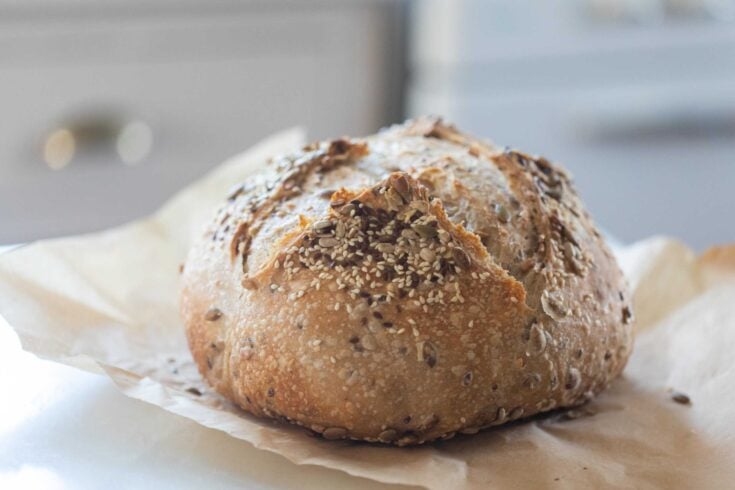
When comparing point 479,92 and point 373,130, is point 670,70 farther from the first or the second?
point 373,130

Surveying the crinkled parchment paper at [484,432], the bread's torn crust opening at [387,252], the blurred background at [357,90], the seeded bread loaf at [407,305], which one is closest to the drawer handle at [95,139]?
the blurred background at [357,90]

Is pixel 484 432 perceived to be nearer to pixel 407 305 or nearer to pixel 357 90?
pixel 407 305

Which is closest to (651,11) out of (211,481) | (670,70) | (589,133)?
(670,70)

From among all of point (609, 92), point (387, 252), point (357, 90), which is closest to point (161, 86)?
point (357, 90)

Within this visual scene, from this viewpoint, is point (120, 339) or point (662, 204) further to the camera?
point (662, 204)

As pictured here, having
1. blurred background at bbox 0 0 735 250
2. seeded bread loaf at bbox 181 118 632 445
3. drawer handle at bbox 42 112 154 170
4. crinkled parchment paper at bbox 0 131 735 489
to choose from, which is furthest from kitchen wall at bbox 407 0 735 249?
seeded bread loaf at bbox 181 118 632 445

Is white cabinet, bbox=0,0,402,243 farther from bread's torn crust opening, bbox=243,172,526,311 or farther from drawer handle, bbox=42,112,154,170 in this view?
bread's torn crust opening, bbox=243,172,526,311
